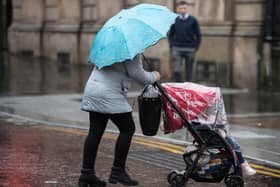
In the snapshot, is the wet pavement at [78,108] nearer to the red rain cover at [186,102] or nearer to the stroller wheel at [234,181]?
the stroller wheel at [234,181]

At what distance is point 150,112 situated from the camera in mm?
6781

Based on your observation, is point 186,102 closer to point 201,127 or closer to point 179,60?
point 201,127

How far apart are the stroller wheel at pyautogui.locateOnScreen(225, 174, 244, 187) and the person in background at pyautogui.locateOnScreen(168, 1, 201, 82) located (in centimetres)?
776

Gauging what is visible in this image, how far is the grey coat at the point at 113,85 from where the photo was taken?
681 centimetres

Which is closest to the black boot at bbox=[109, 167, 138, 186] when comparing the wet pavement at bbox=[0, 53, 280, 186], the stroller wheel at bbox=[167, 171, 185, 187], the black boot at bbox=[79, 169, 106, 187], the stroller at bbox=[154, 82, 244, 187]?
the black boot at bbox=[79, 169, 106, 187]

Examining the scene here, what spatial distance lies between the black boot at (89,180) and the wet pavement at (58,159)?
0.22 meters

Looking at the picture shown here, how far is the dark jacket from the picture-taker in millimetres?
14438

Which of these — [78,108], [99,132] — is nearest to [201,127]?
[99,132]

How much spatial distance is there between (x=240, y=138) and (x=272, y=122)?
182cm

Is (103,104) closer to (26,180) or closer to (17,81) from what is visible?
(26,180)

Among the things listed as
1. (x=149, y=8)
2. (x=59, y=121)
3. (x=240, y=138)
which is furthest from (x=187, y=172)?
(x=59, y=121)

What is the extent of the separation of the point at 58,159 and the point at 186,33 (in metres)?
6.58

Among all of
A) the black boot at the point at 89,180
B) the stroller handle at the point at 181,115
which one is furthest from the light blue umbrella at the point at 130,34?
the black boot at the point at 89,180

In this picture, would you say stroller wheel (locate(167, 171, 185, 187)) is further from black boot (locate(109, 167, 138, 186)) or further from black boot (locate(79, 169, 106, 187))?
black boot (locate(79, 169, 106, 187))
